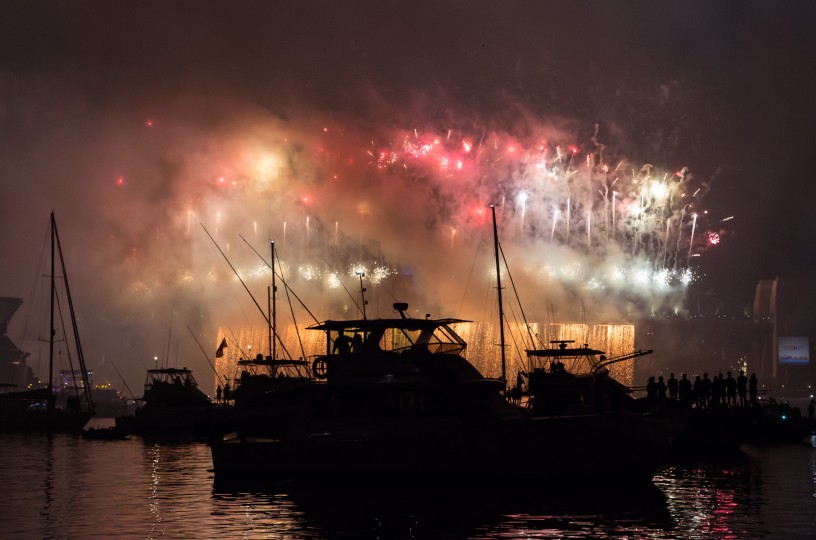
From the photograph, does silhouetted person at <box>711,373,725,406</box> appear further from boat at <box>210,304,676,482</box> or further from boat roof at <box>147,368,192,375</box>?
boat roof at <box>147,368,192,375</box>

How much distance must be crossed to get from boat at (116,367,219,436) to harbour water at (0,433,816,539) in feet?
90.5

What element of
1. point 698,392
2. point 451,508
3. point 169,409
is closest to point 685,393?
point 698,392

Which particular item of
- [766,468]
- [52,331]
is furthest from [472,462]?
[52,331]

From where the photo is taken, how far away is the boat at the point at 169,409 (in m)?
67.1

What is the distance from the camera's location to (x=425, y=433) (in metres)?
30.8

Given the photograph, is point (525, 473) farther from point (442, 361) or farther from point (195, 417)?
point (195, 417)

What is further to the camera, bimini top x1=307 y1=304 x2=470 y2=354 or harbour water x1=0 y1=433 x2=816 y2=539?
bimini top x1=307 y1=304 x2=470 y2=354

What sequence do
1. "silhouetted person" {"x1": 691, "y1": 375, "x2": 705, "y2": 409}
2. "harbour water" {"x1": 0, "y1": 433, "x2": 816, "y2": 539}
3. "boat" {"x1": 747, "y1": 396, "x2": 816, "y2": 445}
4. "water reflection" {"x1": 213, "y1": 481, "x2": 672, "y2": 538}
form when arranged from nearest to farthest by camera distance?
"harbour water" {"x1": 0, "y1": 433, "x2": 816, "y2": 539}
"water reflection" {"x1": 213, "y1": 481, "x2": 672, "y2": 538}
"silhouetted person" {"x1": 691, "y1": 375, "x2": 705, "y2": 409}
"boat" {"x1": 747, "y1": 396, "x2": 816, "y2": 445}

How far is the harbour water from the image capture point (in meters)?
24.2

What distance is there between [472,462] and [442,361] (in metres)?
3.47

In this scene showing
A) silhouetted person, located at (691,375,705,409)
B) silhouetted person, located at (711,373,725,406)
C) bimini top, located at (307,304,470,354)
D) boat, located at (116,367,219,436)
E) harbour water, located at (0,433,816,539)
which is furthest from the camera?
boat, located at (116,367,219,436)

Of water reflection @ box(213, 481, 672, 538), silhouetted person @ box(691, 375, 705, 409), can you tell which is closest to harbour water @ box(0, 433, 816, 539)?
water reflection @ box(213, 481, 672, 538)

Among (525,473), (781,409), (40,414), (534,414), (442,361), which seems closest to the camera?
(525,473)

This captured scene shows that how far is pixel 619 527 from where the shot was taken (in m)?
24.4
